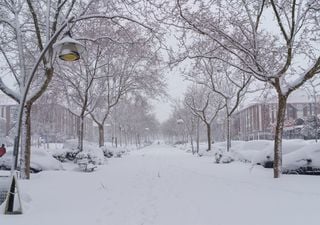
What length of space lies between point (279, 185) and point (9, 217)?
25.7ft

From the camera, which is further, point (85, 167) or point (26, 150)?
point (85, 167)

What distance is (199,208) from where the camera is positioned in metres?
8.66

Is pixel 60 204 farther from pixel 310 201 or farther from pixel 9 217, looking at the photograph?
pixel 310 201

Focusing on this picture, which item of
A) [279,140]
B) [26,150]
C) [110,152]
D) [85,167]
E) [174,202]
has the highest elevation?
[279,140]

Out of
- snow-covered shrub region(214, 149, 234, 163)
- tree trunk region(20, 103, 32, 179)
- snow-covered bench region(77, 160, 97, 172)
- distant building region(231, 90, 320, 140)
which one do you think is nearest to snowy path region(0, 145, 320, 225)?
tree trunk region(20, 103, 32, 179)

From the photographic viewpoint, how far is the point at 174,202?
31.1 feet

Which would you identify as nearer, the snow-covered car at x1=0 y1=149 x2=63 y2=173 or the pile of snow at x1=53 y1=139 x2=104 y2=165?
the snow-covered car at x1=0 y1=149 x2=63 y2=173

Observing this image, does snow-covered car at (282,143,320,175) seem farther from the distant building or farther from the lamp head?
the distant building

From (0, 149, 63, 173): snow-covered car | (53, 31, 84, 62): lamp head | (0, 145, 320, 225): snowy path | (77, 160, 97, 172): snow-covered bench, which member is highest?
(53, 31, 84, 62): lamp head

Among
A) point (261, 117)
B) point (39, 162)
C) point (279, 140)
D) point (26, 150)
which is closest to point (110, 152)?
point (39, 162)

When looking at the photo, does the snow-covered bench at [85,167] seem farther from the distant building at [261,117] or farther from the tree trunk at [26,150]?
the distant building at [261,117]

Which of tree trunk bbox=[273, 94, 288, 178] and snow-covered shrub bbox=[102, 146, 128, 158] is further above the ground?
tree trunk bbox=[273, 94, 288, 178]

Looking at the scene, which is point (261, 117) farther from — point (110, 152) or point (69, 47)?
point (69, 47)

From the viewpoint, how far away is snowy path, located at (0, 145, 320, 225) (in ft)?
24.4
